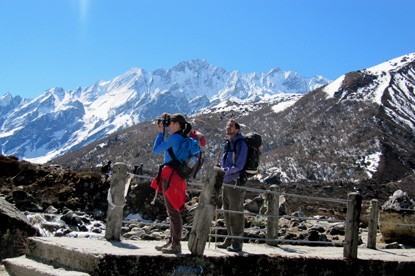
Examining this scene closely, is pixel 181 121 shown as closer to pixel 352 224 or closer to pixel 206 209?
pixel 206 209

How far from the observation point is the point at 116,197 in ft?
24.2

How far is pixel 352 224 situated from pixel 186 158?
3370 millimetres

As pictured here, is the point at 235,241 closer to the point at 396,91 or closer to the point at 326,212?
the point at 326,212

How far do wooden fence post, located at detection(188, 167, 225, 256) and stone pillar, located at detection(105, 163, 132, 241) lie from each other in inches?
46.8

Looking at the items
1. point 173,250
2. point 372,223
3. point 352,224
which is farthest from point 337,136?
point 173,250

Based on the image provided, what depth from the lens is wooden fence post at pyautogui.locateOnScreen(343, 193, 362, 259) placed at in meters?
8.79

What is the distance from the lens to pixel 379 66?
166 meters

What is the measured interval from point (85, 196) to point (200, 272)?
18950 millimetres

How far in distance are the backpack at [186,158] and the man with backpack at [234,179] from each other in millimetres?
1369

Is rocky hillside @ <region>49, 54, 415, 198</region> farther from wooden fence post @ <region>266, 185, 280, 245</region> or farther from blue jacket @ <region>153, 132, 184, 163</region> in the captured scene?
blue jacket @ <region>153, 132, 184, 163</region>

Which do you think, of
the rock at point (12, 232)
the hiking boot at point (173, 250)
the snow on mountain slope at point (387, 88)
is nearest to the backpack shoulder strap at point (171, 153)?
the hiking boot at point (173, 250)

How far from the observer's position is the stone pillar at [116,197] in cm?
737

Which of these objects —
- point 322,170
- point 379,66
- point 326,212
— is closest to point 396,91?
point 379,66

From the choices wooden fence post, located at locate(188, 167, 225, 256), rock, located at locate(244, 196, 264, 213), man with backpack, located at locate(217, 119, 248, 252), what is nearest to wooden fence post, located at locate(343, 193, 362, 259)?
man with backpack, located at locate(217, 119, 248, 252)
